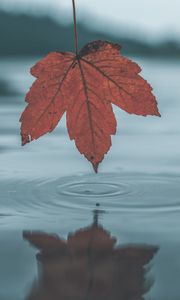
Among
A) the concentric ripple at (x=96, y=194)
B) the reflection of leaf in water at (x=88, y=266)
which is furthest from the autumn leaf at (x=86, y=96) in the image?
the concentric ripple at (x=96, y=194)

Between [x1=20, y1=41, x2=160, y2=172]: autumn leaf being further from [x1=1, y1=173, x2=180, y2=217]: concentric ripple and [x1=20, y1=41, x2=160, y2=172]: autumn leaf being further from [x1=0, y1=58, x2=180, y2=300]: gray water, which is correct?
[x1=1, y1=173, x2=180, y2=217]: concentric ripple

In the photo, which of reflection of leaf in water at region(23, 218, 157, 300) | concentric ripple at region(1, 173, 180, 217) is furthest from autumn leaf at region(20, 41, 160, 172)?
concentric ripple at region(1, 173, 180, 217)

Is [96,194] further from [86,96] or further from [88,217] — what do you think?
[86,96]

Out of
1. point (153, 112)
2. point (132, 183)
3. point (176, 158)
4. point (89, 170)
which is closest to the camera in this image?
point (153, 112)

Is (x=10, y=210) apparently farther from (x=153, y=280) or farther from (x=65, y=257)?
(x=153, y=280)

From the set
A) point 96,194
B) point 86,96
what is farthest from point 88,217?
point 86,96

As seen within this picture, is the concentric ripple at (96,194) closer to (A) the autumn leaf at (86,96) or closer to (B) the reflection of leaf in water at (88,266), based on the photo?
(B) the reflection of leaf in water at (88,266)

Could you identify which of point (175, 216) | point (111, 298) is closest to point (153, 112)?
point (111, 298)
